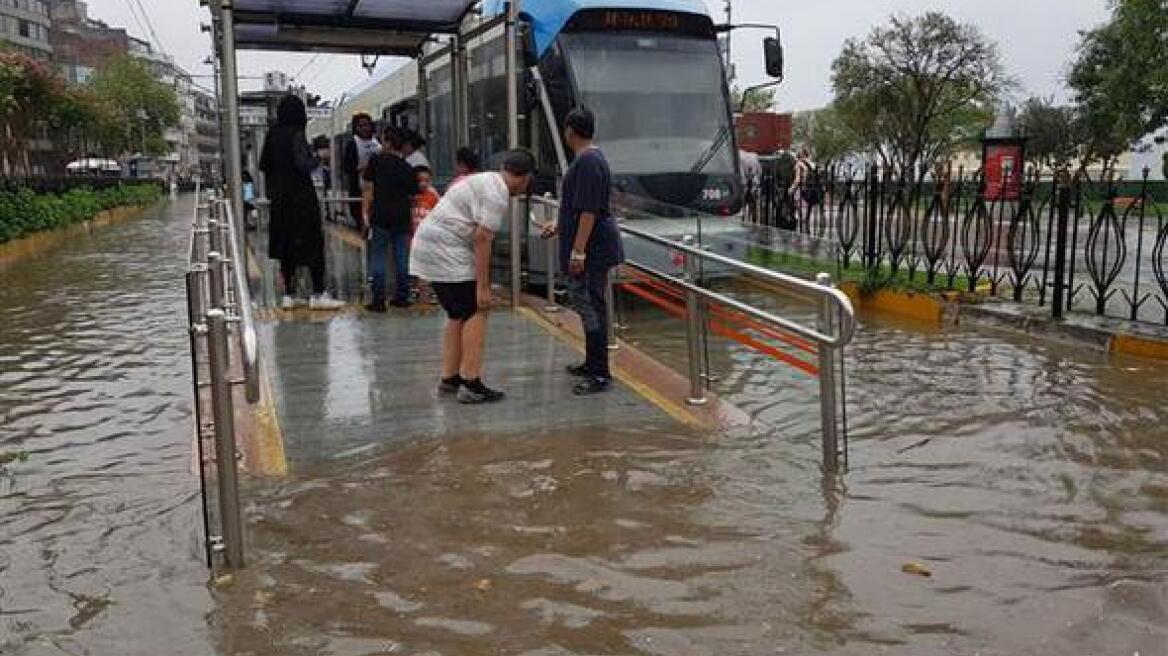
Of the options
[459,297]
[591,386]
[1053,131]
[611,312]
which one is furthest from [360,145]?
[1053,131]

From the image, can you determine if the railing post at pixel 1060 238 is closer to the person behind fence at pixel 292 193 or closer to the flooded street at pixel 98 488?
the person behind fence at pixel 292 193

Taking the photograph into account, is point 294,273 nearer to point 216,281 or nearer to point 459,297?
point 459,297

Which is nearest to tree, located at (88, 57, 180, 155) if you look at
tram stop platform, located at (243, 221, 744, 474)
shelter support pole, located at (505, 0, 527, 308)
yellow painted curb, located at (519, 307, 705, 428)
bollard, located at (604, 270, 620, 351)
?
shelter support pole, located at (505, 0, 527, 308)

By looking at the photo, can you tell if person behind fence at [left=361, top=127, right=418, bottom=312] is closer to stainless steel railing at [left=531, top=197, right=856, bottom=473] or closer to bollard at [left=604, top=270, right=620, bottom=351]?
bollard at [left=604, top=270, right=620, bottom=351]

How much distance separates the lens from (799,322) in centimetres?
515

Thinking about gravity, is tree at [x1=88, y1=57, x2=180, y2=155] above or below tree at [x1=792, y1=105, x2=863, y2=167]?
above

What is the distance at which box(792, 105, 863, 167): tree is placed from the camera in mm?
52438

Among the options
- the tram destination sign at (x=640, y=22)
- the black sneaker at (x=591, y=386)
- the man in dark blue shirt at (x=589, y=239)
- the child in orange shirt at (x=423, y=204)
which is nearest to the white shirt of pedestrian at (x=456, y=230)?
the man in dark blue shirt at (x=589, y=239)

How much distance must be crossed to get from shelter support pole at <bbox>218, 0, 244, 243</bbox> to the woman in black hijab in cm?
24

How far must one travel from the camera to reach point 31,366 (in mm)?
7789

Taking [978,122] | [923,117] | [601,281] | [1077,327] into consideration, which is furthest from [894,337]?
[978,122]

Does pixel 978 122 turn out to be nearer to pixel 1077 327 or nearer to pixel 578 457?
pixel 1077 327

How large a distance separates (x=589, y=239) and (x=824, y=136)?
181ft

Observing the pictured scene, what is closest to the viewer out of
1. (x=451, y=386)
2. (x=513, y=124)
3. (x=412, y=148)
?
(x=451, y=386)
